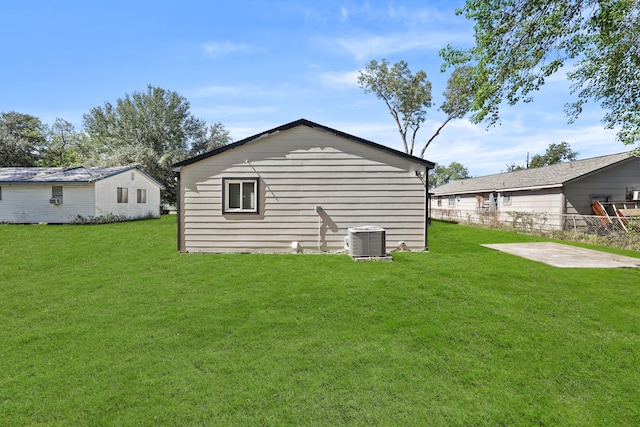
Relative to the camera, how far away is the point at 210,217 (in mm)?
9758

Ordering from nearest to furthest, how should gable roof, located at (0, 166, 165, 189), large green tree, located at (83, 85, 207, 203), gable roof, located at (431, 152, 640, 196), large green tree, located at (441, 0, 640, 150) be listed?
large green tree, located at (441, 0, 640, 150) < gable roof, located at (431, 152, 640, 196) < gable roof, located at (0, 166, 165, 189) < large green tree, located at (83, 85, 207, 203)

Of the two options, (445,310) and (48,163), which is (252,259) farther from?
(48,163)

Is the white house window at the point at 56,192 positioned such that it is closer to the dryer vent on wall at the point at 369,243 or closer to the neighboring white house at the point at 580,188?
the dryer vent on wall at the point at 369,243

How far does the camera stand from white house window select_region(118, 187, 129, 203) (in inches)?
845

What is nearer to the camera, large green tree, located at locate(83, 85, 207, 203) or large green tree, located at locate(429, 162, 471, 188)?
large green tree, located at locate(83, 85, 207, 203)

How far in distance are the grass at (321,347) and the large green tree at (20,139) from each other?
3924 cm

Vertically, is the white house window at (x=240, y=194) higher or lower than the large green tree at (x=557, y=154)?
lower

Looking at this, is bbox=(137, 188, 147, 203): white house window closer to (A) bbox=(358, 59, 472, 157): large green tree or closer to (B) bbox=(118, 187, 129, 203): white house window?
(B) bbox=(118, 187, 129, 203): white house window

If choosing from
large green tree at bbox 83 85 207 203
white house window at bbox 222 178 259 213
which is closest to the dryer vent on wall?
white house window at bbox 222 178 259 213

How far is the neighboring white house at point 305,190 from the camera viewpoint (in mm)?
9656

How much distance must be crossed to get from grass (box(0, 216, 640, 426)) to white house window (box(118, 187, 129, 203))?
16256 millimetres

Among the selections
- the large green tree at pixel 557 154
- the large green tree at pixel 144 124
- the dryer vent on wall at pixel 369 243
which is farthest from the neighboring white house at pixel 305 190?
the large green tree at pixel 557 154

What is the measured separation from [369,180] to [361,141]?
1289mm

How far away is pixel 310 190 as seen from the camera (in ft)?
31.8
